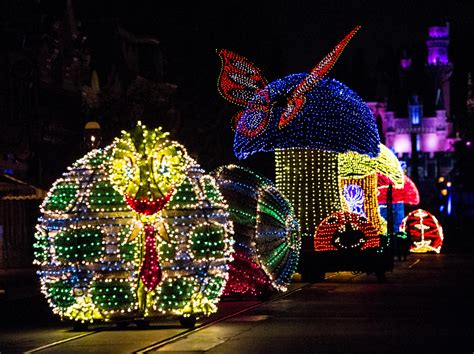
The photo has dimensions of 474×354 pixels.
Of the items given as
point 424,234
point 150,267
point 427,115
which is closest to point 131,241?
point 150,267

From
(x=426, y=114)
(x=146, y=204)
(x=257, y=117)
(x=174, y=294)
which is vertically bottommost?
(x=174, y=294)

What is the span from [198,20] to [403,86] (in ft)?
355

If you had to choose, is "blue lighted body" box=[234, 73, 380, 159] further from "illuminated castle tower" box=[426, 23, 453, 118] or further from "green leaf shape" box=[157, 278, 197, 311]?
"illuminated castle tower" box=[426, 23, 453, 118]

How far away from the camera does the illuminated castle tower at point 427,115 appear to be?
153 meters

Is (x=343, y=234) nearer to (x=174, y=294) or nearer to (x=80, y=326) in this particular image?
(x=174, y=294)

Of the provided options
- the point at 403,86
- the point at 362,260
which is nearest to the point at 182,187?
the point at 362,260

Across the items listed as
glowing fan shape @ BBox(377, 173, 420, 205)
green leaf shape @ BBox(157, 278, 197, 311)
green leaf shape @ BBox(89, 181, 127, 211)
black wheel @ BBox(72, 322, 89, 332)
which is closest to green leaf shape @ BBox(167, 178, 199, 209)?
green leaf shape @ BBox(89, 181, 127, 211)

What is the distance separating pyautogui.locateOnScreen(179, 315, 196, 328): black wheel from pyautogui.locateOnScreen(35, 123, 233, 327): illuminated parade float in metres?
0.02

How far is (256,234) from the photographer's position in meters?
24.3

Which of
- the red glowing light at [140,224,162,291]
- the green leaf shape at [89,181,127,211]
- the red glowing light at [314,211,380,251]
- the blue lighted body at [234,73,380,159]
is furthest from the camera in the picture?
the blue lighted body at [234,73,380,159]

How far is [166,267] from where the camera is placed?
707 inches

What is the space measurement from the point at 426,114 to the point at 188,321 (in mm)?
140674

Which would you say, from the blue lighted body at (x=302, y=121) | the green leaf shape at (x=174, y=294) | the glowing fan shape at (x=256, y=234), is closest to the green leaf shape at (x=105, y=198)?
the green leaf shape at (x=174, y=294)

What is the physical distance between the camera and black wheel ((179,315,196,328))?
18.3 m
